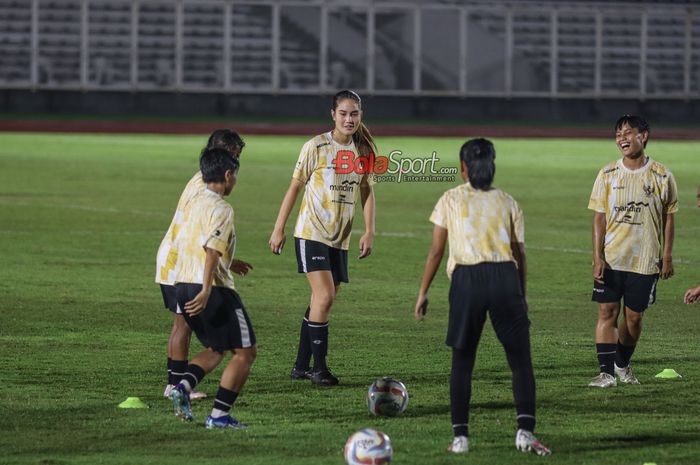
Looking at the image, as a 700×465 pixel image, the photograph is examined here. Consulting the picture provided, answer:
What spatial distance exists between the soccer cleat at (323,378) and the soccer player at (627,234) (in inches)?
68.3

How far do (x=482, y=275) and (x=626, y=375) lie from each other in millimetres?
2740

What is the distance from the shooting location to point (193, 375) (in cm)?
793

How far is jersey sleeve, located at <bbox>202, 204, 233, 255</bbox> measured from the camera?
7.52m

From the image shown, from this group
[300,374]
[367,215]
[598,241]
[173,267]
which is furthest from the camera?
[367,215]

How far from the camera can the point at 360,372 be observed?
971cm

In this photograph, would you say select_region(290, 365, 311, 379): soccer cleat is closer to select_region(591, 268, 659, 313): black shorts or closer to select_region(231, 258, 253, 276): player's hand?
select_region(231, 258, 253, 276): player's hand

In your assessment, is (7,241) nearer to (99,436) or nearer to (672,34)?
(99,436)

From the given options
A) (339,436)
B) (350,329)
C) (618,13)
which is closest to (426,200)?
(350,329)

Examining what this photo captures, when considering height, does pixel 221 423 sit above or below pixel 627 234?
below

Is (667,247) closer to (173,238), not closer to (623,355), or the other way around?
(623,355)

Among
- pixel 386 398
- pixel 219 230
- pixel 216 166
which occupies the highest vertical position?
pixel 216 166

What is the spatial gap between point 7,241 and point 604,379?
10.7m

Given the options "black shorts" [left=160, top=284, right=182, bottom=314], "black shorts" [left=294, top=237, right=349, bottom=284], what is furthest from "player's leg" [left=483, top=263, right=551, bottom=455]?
"black shorts" [left=294, top=237, right=349, bottom=284]

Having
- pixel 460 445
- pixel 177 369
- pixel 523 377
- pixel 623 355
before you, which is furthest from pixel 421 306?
pixel 623 355
